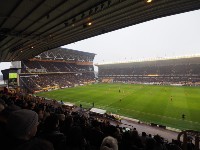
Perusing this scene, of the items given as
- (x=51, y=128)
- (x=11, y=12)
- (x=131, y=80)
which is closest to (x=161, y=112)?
(x=11, y=12)

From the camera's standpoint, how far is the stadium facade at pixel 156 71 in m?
69.1

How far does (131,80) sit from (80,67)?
83.3ft

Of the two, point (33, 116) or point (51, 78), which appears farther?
point (51, 78)

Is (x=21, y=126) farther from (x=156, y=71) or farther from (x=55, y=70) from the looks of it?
(x=156, y=71)

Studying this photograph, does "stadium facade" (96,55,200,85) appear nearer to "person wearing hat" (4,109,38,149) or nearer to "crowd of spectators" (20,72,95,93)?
"crowd of spectators" (20,72,95,93)

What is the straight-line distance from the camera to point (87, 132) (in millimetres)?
5961

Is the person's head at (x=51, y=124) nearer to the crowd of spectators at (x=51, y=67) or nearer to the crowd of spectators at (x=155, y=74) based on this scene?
the crowd of spectators at (x=51, y=67)

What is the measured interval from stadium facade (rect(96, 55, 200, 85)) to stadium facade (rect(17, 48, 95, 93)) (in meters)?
11.4

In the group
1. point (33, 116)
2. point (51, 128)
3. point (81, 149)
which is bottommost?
point (81, 149)

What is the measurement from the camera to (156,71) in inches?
3147

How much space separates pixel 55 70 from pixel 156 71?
43917 millimetres

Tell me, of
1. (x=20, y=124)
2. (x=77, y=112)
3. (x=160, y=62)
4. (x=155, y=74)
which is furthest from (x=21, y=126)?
(x=160, y=62)

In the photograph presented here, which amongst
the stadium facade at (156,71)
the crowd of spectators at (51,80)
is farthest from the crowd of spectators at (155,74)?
the crowd of spectators at (51,80)

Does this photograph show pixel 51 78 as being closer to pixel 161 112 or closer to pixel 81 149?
pixel 161 112
